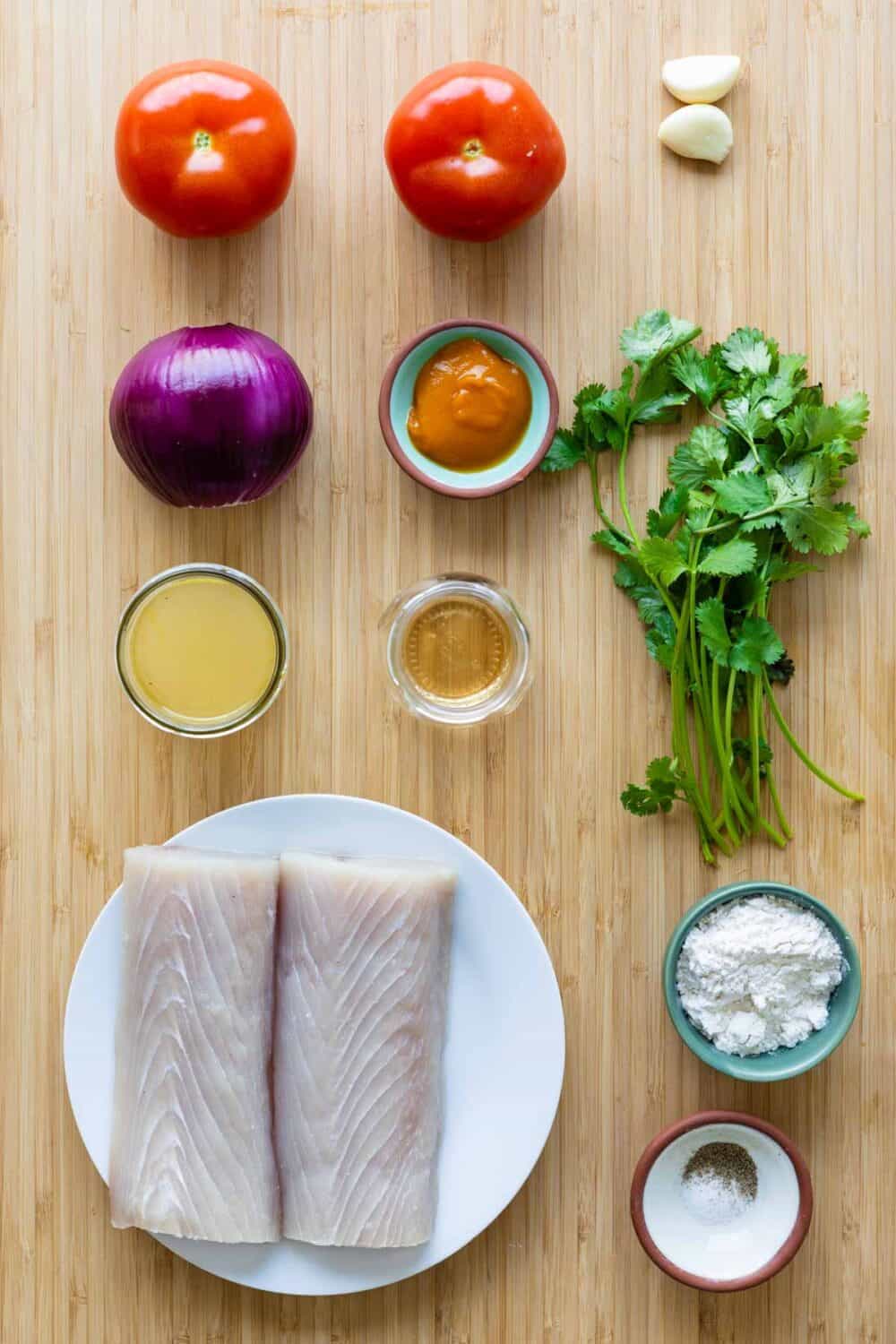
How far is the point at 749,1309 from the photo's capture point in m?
1.45

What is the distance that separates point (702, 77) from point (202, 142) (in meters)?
0.58

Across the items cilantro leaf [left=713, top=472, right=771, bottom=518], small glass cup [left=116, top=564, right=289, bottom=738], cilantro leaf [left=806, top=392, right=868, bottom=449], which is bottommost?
small glass cup [left=116, top=564, right=289, bottom=738]

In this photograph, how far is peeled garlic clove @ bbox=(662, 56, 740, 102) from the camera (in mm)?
1400

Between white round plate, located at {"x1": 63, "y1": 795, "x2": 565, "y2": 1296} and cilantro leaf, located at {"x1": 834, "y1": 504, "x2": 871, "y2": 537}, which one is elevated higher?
cilantro leaf, located at {"x1": 834, "y1": 504, "x2": 871, "y2": 537}

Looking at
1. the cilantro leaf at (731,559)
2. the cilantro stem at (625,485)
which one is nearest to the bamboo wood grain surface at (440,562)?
the cilantro stem at (625,485)

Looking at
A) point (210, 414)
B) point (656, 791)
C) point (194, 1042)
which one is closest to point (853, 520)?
point (656, 791)

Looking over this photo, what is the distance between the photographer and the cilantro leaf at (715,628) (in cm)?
135

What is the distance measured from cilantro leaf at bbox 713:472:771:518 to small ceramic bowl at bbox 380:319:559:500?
0.67 feet

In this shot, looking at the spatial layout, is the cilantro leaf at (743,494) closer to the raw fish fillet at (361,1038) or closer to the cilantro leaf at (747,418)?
the cilantro leaf at (747,418)

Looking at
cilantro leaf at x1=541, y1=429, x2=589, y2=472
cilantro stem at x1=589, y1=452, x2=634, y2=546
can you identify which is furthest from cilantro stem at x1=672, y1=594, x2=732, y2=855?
cilantro leaf at x1=541, y1=429, x2=589, y2=472

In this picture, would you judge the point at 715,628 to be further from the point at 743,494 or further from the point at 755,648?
the point at 743,494

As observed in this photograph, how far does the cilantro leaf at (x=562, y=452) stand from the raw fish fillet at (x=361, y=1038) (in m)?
0.48

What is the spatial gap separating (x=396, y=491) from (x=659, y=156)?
505mm

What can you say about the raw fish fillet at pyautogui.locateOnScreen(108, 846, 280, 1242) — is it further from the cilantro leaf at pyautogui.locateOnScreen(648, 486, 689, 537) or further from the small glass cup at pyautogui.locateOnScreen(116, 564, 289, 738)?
the cilantro leaf at pyautogui.locateOnScreen(648, 486, 689, 537)
